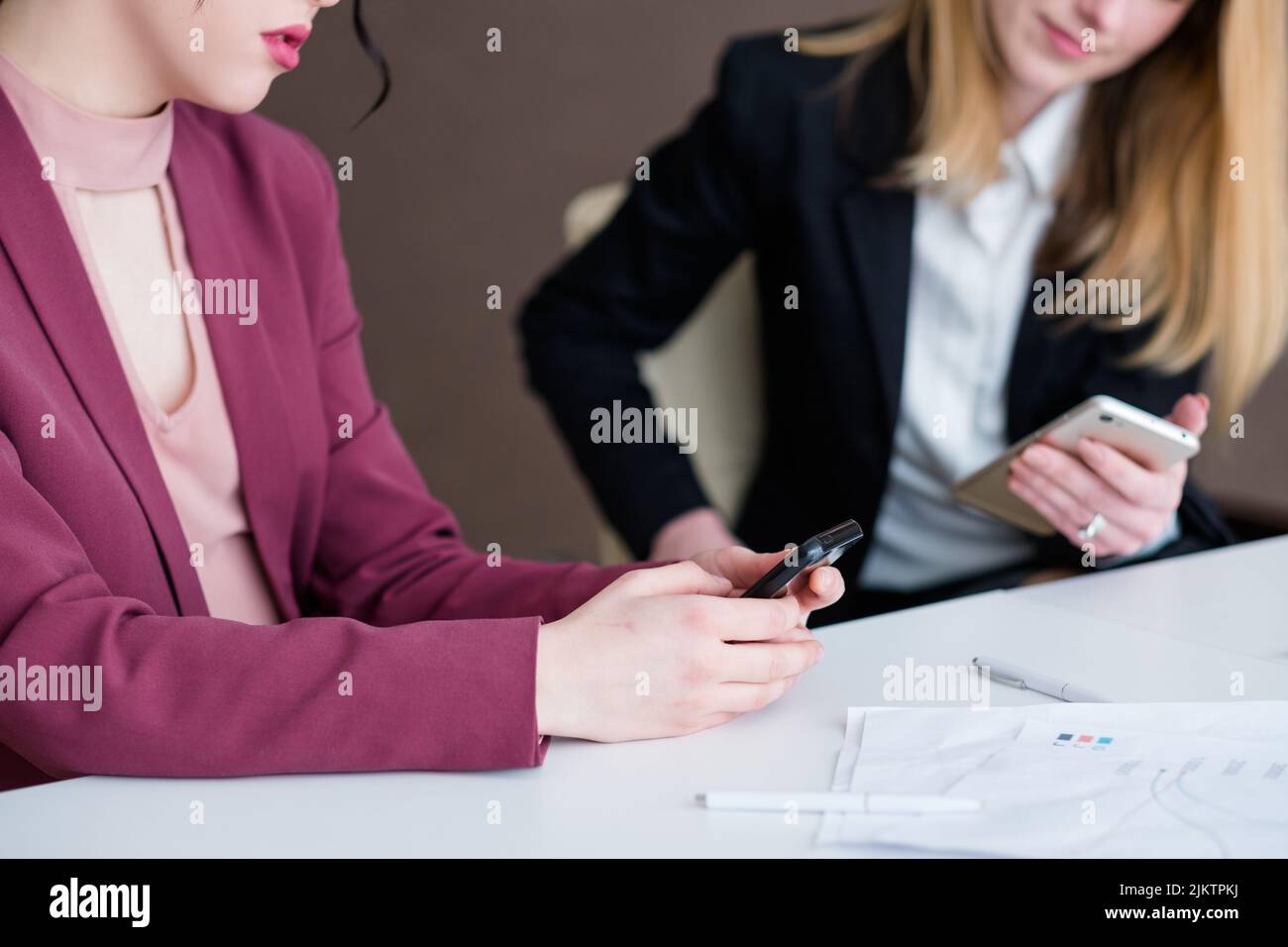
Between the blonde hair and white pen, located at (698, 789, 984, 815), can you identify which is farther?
the blonde hair

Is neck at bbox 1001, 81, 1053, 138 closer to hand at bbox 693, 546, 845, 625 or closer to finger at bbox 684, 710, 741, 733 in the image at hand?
hand at bbox 693, 546, 845, 625

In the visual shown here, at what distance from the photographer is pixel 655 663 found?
0.83 meters

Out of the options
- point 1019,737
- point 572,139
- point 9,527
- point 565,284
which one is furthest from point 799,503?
point 572,139

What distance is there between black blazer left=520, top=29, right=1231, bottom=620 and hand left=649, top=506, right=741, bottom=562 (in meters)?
0.01

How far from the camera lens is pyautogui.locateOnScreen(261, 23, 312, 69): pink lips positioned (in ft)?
3.30

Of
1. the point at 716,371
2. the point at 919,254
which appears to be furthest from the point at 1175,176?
the point at 716,371

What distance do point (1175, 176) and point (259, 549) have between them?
46.6 inches

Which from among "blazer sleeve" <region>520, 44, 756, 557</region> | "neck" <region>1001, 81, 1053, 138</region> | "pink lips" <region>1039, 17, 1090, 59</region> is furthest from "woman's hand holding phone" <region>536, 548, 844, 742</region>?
"neck" <region>1001, 81, 1053, 138</region>

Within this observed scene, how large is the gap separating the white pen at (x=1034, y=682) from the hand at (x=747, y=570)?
0.12 m

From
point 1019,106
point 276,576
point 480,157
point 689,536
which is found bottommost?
point 689,536

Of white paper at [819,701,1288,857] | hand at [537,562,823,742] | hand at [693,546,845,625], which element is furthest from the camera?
hand at [693,546,845,625]

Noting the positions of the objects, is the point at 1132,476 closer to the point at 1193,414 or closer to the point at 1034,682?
the point at 1193,414

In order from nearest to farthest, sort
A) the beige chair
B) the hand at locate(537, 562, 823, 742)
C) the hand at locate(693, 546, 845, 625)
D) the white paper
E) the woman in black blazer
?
the white paper → the hand at locate(537, 562, 823, 742) → the hand at locate(693, 546, 845, 625) → the woman in black blazer → the beige chair

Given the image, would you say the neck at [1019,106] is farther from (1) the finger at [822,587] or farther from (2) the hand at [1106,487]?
(1) the finger at [822,587]
